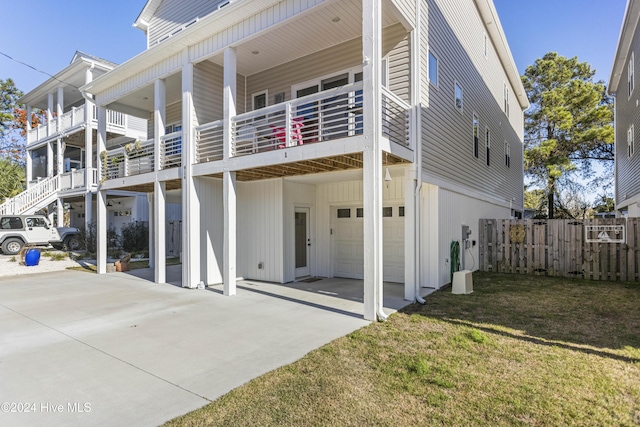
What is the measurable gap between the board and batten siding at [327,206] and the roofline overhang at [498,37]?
28.1 ft

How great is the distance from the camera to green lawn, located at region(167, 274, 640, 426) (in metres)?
2.99

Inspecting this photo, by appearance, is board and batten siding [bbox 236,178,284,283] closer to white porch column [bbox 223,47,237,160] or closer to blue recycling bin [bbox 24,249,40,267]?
white porch column [bbox 223,47,237,160]

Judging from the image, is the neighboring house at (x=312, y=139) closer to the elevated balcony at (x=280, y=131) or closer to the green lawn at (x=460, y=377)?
the elevated balcony at (x=280, y=131)

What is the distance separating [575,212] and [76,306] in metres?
34.1

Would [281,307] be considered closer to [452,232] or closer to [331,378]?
[331,378]

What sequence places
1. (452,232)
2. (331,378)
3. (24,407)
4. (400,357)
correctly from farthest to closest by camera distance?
1. (452,232)
2. (400,357)
3. (331,378)
4. (24,407)

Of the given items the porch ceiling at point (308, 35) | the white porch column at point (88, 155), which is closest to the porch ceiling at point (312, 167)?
the porch ceiling at point (308, 35)

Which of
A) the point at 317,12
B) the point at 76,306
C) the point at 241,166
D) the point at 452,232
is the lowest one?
the point at 76,306

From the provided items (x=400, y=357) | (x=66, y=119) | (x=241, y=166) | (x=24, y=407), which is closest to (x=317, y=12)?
(x=241, y=166)

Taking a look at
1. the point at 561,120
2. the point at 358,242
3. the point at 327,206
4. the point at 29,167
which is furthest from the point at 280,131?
the point at 561,120

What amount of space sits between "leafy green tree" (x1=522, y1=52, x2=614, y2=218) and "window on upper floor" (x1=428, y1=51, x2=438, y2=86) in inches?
682

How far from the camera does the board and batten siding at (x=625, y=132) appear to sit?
39.8 feet

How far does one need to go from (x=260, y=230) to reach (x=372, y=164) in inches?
187

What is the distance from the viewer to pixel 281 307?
6.73 m
